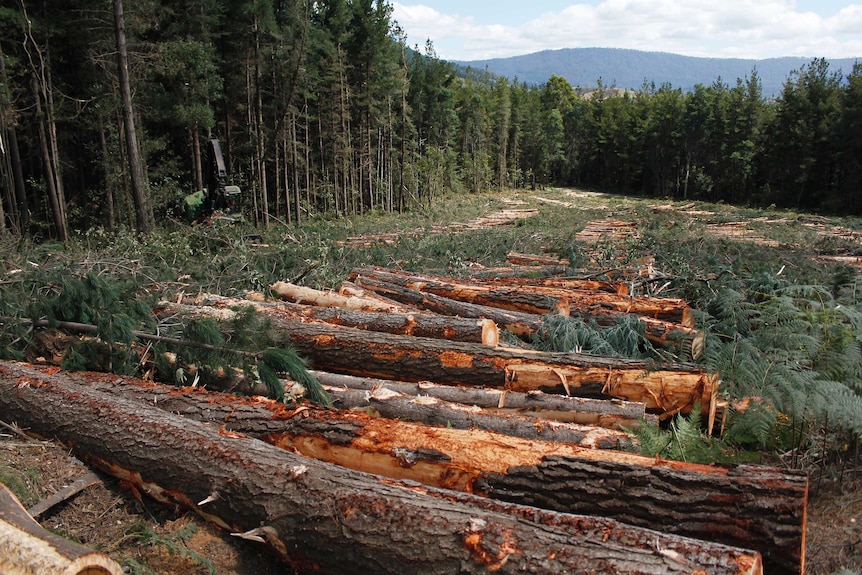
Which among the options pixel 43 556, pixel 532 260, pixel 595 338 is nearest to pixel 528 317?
pixel 595 338

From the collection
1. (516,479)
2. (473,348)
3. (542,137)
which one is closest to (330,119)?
(473,348)

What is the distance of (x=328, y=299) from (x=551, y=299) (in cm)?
309

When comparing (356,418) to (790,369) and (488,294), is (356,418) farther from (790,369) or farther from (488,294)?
(488,294)

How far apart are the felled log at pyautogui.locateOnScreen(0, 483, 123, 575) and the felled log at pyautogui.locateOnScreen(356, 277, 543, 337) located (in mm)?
5309

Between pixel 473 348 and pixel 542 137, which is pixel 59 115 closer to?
pixel 473 348

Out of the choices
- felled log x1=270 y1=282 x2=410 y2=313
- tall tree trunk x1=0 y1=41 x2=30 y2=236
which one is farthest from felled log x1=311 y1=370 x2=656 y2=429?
tall tree trunk x1=0 y1=41 x2=30 y2=236

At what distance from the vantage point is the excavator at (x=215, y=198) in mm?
13148

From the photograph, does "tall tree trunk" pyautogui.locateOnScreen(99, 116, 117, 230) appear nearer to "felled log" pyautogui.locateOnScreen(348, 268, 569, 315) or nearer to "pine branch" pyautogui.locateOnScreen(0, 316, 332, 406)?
"felled log" pyautogui.locateOnScreen(348, 268, 569, 315)

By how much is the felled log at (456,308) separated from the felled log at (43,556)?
531 cm

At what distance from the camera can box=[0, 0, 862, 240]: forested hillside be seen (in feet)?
54.0

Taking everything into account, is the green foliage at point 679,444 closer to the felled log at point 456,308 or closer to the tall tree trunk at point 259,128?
the felled log at point 456,308

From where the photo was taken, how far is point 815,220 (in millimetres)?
25406

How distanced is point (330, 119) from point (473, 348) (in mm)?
26985

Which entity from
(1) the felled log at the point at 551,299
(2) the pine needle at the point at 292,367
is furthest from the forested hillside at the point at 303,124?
(2) the pine needle at the point at 292,367
